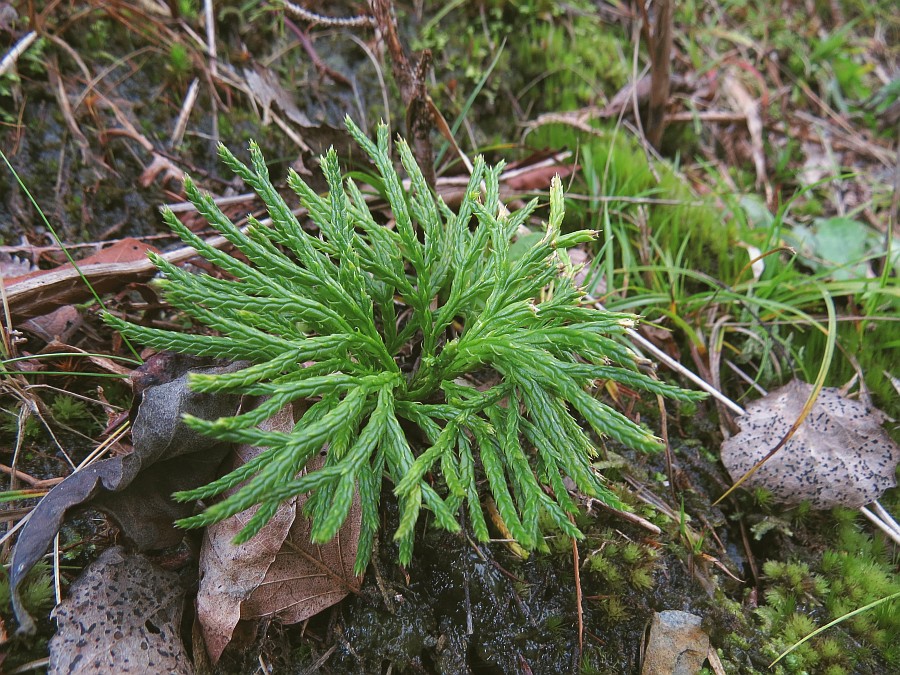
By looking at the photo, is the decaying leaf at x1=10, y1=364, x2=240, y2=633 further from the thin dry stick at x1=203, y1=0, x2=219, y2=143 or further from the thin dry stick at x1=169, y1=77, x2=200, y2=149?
the thin dry stick at x1=203, y1=0, x2=219, y2=143

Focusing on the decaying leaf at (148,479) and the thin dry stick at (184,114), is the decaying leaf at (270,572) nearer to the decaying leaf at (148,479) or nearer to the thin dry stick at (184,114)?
the decaying leaf at (148,479)

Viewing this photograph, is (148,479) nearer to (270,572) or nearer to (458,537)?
(270,572)

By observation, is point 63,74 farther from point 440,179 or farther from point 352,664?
point 352,664

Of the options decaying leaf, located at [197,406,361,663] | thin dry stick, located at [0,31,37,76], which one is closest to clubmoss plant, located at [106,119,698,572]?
decaying leaf, located at [197,406,361,663]

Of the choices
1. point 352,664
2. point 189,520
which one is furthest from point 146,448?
point 352,664

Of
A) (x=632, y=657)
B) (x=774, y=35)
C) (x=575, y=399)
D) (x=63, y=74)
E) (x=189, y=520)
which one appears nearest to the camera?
(x=189, y=520)

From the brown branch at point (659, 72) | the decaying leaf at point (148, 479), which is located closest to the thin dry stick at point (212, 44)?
the decaying leaf at point (148, 479)
